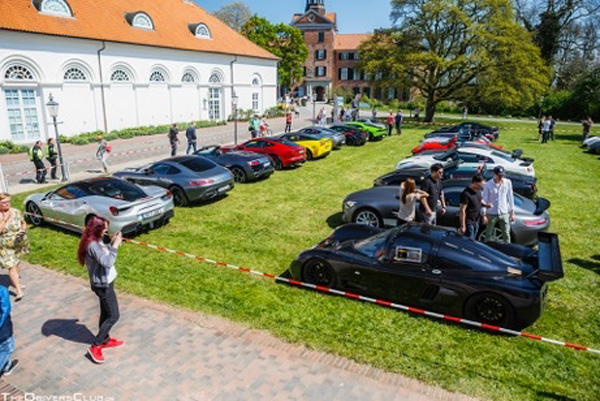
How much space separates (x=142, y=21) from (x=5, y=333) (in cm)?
3263

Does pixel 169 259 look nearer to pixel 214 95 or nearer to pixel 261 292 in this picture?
pixel 261 292

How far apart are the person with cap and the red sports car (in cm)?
1031

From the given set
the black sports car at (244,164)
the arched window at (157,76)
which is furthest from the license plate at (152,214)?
the arched window at (157,76)

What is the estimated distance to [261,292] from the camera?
7.39 metres

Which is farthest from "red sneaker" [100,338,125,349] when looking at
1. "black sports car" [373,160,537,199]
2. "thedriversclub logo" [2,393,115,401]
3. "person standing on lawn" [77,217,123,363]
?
"black sports car" [373,160,537,199]

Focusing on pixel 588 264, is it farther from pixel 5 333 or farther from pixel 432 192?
pixel 5 333

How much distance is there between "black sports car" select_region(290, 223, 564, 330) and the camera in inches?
234

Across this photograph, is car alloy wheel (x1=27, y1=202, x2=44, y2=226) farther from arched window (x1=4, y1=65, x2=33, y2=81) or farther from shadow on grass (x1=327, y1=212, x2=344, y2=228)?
arched window (x1=4, y1=65, x2=33, y2=81)

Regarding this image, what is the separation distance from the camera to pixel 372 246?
7020mm

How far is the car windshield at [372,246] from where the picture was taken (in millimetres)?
6867

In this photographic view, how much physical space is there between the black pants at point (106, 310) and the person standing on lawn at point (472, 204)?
6143 millimetres

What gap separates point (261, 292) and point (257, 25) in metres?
57.5

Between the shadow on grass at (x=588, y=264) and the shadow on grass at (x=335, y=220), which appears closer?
the shadow on grass at (x=588, y=264)

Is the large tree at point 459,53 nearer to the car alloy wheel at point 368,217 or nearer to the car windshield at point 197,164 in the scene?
the car windshield at point 197,164
